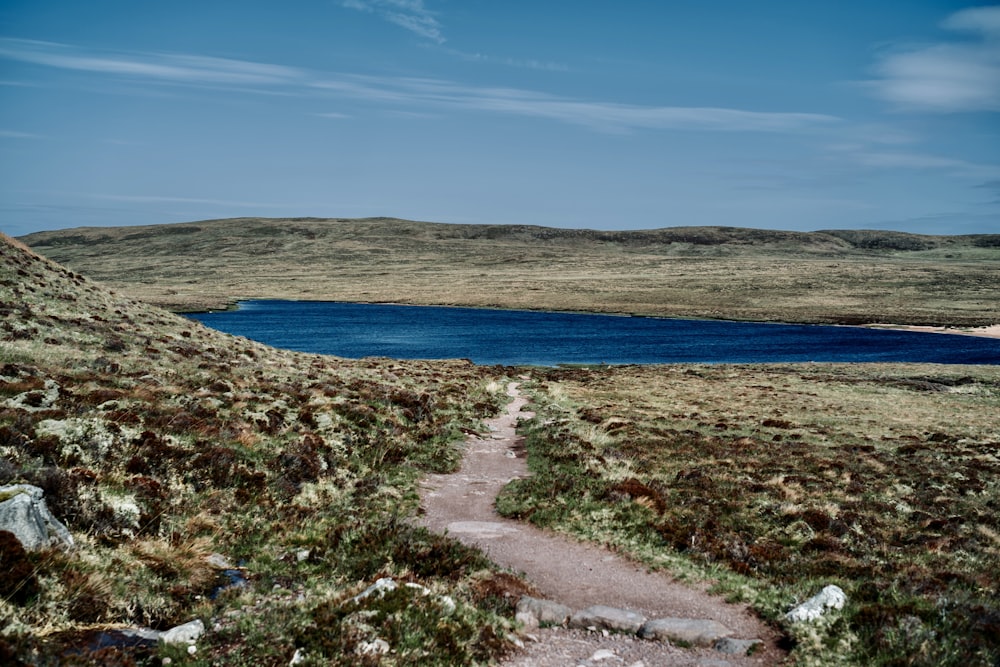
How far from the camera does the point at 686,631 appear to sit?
33.8 ft

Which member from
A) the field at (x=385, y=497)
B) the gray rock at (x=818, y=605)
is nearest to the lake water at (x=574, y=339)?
the field at (x=385, y=497)

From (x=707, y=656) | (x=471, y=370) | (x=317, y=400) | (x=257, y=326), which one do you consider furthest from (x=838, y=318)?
(x=707, y=656)

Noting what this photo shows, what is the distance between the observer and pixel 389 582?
10.3 meters

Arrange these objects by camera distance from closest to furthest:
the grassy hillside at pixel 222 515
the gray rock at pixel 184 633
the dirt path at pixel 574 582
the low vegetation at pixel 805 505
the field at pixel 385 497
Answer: the gray rock at pixel 184 633, the grassy hillside at pixel 222 515, the field at pixel 385 497, the dirt path at pixel 574 582, the low vegetation at pixel 805 505

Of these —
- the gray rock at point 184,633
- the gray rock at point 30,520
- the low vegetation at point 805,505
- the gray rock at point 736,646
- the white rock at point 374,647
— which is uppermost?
the gray rock at point 30,520

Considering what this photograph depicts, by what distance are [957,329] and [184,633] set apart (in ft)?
404

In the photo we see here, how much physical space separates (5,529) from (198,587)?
271 centimetres

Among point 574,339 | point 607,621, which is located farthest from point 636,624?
point 574,339

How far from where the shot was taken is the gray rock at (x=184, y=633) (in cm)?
838

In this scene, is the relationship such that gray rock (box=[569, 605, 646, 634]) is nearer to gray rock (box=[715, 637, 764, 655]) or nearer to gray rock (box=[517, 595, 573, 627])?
gray rock (box=[517, 595, 573, 627])

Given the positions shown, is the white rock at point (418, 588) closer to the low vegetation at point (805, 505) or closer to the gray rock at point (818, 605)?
the low vegetation at point (805, 505)

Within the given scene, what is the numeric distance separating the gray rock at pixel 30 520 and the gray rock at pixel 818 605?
11.3 meters

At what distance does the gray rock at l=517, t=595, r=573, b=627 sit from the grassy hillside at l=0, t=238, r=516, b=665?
0.52 m

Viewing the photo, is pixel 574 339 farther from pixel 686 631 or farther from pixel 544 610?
pixel 686 631
